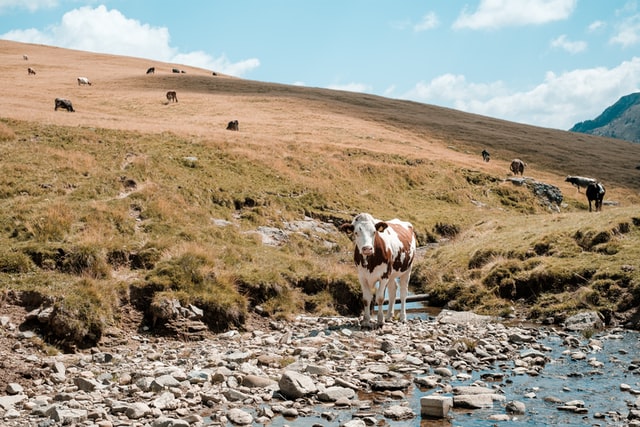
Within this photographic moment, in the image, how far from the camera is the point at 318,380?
1169cm

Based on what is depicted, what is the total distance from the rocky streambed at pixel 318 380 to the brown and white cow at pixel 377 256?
1.97m

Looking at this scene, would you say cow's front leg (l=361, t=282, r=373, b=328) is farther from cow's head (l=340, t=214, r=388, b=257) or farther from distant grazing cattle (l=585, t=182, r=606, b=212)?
distant grazing cattle (l=585, t=182, r=606, b=212)

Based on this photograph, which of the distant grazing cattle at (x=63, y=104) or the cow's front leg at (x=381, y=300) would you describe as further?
the distant grazing cattle at (x=63, y=104)

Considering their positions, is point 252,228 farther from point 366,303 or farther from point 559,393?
point 559,393

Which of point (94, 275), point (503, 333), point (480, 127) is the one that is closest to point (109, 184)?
point (94, 275)

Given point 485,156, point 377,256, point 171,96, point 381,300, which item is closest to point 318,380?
point 381,300

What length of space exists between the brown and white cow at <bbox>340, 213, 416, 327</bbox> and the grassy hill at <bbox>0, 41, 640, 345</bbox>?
2.45m

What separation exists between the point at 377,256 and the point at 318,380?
22.0 feet

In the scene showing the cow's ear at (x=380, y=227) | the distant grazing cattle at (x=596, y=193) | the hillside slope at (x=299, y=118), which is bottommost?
the cow's ear at (x=380, y=227)

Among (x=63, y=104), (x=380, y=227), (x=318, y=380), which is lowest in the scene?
(x=318, y=380)

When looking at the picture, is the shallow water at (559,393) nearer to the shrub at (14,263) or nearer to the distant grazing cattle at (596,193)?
the shrub at (14,263)

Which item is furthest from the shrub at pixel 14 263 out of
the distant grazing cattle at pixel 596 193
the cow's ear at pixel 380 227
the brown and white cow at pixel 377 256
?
the distant grazing cattle at pixel 596 193

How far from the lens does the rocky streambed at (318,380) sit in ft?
32.1

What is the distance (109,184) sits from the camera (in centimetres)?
2730
